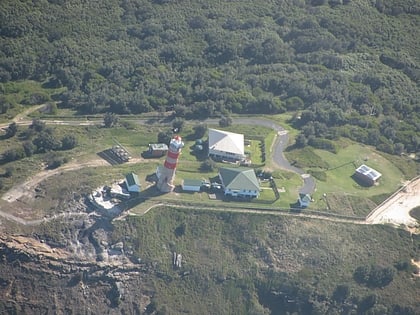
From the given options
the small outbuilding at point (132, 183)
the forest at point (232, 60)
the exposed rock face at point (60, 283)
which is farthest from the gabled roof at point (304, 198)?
the exposed rock face at point (60, 283)

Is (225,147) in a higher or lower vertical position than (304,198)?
higher

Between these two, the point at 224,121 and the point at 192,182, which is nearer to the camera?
the point at 192,182

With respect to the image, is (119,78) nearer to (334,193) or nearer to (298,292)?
(334,193)

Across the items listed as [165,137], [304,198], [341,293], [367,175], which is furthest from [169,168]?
[367,175]

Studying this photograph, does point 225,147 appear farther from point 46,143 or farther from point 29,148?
point 29,148

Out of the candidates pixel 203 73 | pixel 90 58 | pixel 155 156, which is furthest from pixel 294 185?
pixel 90 58

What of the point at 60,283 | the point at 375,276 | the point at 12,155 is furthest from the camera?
the point at 12,155

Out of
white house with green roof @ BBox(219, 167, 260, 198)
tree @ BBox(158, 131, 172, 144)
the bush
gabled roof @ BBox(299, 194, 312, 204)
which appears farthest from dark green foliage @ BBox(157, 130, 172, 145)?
the bush
